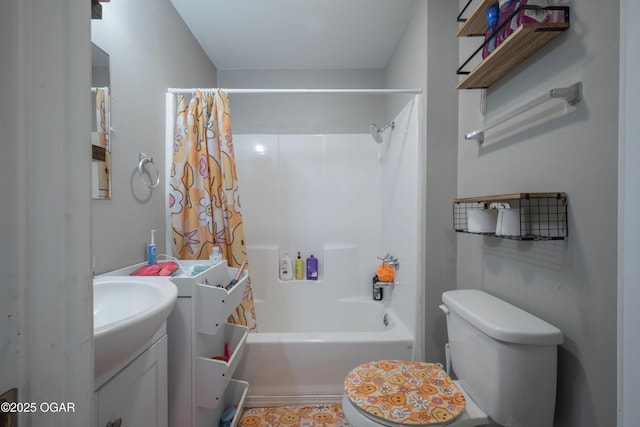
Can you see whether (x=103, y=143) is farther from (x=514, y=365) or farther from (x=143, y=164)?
(x=514, y=365)

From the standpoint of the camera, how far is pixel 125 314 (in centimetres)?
85

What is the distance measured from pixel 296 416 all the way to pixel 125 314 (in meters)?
1.19

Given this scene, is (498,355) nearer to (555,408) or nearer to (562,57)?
(555,408)

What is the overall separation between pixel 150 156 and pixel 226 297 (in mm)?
898

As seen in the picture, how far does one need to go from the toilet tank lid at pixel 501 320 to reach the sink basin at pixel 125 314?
3.35ft

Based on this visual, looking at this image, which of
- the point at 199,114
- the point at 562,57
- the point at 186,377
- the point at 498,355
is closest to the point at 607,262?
the point at 498,355

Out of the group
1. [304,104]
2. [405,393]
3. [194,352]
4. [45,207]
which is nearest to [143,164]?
[194,352]

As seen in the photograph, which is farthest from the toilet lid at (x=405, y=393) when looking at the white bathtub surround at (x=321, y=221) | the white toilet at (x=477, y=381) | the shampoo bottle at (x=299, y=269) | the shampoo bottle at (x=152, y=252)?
the shampoo bottle at (x=299, y=269)

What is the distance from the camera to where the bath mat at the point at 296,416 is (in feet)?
4.83

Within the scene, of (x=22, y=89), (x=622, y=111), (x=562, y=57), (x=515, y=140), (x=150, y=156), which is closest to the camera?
(x=22, y=89)

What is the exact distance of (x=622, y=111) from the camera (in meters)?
0.44

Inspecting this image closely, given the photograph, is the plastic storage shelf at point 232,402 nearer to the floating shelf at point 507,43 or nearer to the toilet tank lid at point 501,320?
the toilet tank lid at point 501,320

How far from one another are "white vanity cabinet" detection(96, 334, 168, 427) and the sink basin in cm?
14

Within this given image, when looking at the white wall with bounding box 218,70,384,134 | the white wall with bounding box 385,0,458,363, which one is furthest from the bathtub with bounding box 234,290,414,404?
the white wall with bounding box 218,70,384,134
